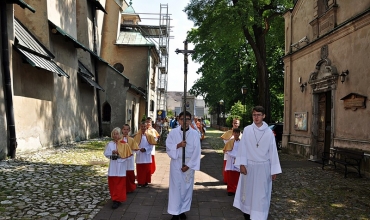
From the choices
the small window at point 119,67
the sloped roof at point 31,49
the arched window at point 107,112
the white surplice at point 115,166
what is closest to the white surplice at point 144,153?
the white surplice at point 115,166

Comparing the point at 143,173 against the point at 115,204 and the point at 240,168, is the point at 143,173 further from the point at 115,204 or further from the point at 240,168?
the point at 240,168

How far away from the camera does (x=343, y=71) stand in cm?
1071

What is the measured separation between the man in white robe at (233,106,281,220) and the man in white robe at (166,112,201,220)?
812mm

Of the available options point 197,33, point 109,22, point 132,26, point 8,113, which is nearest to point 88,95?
point 197,33

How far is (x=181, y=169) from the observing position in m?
5.26

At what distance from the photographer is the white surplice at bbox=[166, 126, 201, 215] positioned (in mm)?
5113

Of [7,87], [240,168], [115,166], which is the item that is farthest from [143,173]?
[7,87]

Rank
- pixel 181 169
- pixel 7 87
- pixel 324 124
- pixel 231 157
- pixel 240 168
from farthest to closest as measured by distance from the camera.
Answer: pixel 324 124
pixel 7 87
pixel 231 157
pixel 181 169
pixel 240 168

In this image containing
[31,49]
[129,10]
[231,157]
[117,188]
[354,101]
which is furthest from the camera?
[129,10]

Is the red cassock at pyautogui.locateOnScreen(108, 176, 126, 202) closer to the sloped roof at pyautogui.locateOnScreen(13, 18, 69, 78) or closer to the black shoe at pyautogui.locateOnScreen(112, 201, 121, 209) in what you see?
the black shoe at pyautogui.locateOnScreen(112, 201, 121, 209)

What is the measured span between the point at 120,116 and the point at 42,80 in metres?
10.2

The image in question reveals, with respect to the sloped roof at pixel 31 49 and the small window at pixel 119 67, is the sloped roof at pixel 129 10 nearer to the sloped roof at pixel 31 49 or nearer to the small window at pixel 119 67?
the small window at pixel 119 67

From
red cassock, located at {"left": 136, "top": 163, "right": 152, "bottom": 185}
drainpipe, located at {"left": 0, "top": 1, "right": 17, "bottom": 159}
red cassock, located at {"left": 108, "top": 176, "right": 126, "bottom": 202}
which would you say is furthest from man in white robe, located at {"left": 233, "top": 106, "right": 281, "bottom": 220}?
drainpipe, located at {"left": 0, "top": 1, "right": 17, "bottom": 159}

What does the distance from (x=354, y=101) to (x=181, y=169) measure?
23.7 feet
